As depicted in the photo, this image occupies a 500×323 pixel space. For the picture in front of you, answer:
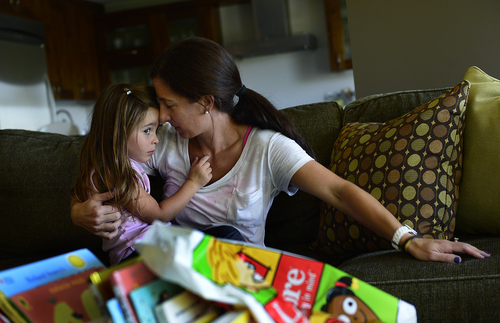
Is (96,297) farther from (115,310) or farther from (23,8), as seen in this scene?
(23,8)

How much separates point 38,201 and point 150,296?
139 cm

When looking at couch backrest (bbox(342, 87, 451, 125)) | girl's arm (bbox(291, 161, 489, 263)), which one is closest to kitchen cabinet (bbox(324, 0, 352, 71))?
couch backrest (bbox(342, 87, 451, 125))

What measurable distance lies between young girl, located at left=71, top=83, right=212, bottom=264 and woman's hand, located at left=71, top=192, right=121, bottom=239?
32 mm

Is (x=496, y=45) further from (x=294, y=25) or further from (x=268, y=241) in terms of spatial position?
(x=294, y=25)

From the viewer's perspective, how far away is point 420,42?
6.18 feet

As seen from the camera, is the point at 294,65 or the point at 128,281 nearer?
the point at 128,281

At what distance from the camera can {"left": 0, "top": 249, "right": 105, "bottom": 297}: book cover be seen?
0.61m

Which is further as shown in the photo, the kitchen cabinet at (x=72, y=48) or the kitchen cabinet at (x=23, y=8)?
the kitchen cabinet at (x=72, y=48)

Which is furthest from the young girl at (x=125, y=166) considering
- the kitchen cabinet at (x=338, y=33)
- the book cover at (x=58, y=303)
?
the kitchen cabinet at (x=338, y=33)

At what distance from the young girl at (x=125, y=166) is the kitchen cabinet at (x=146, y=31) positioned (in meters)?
3.61

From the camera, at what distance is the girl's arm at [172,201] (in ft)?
4.25

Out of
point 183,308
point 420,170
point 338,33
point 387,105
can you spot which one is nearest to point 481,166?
point 420,170

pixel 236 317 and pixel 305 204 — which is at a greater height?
pixel 236 317

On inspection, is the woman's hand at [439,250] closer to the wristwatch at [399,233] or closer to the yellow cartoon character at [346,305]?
the wristwatch at [399,233]
